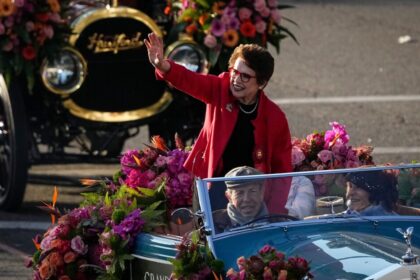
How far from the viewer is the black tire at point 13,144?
10375 mm

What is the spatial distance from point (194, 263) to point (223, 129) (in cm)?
132

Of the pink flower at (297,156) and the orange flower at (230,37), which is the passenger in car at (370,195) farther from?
the orange flower at (230,37)

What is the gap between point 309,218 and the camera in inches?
248

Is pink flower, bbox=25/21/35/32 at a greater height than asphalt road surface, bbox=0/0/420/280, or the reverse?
pink flower, bbox=25/21/35/32

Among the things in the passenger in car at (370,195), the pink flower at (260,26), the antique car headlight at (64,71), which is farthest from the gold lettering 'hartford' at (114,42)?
the passenger in car at (370,195)

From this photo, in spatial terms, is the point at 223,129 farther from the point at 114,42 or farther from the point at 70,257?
the point at 114,42

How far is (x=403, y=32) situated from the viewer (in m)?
18.1

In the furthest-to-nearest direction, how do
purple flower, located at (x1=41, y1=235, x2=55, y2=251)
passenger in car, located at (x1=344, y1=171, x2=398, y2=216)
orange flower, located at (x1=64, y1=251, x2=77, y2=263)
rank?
purple flower, located at (x1=41, y1=235, x2=55, y2=251), orange flower, located at (x1=64, y1=251, x2=77, y2=263), passenger in car, located at (x1=344, y1=171, x2=398, y2=216)

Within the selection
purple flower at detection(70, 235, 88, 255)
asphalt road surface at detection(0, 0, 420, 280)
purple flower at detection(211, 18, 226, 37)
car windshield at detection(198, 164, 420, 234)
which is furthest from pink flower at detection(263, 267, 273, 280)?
purple flower at detection(211, 18, 226, 37)

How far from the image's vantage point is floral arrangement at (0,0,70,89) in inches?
412

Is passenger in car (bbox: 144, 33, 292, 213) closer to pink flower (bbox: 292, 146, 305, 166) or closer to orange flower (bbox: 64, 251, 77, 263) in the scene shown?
pink flower (bbox: 292, 146, 305, 166)

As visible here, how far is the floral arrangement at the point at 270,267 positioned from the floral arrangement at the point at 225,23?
5.23 meters

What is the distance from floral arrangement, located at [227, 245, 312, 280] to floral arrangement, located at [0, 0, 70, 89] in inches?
199

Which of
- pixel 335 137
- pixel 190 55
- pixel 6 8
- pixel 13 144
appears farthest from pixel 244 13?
pixel 335 137
